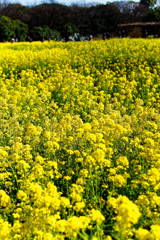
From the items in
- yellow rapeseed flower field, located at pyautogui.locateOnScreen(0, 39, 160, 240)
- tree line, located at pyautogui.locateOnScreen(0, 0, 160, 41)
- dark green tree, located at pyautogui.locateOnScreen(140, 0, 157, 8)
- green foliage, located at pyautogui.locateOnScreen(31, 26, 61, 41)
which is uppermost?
dark green tree, located at pyautogui.locateOnScreen(140, 0, 157, 8)

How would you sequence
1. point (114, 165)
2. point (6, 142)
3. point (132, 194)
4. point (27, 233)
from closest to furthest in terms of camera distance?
point (27, 233)
point (132, 194)
point (114, 165)
point (6, 142)

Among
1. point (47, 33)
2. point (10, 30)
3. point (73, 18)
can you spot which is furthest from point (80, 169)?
point (73, 18)

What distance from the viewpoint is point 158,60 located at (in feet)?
36.8

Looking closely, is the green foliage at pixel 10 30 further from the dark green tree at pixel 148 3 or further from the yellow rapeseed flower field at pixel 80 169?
the dark green tree at pixel 148 3

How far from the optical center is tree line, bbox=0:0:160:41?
39.6 m

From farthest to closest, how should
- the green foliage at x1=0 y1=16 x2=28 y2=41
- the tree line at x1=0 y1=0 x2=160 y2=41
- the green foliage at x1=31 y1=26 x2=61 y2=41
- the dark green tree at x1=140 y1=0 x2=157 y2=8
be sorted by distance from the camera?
the dark green tree at x1=140 y1=0 x2=157 y2=8 → the tree line at x1=0 y1=0 x2=160 y2=41 → the green foliage at x1=31 y1=26 x2=61 y2=41 → the green foliage at x1=0 y1=16 x2=28 y2=41

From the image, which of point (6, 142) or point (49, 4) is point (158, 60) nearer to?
point (6, 142)

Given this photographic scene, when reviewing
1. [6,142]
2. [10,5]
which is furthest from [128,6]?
[6,142]

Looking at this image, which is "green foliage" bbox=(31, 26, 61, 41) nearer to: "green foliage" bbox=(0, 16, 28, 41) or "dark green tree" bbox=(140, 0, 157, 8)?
"green foliage" bbox=(0, 16, 28, 41)

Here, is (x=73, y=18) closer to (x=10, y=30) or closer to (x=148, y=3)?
(x=10, y=30)

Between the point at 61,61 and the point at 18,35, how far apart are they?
96.3ft

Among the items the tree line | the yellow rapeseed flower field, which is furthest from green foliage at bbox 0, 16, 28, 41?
the yellow rapeseed flower field

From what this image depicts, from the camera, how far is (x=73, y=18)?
54406 millimetres

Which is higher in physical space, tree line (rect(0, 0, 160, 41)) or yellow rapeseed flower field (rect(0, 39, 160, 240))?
tree line (rect(0, 0, 160, 41))
